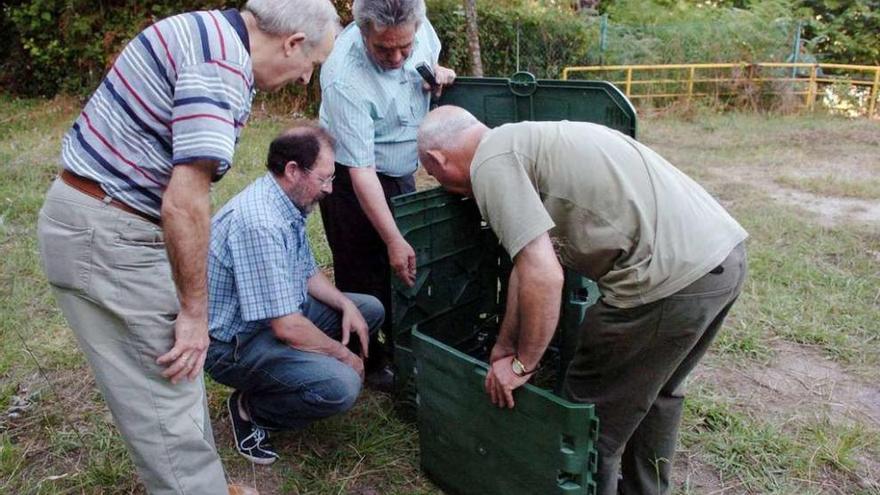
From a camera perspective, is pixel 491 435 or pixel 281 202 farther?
pixel 281 202

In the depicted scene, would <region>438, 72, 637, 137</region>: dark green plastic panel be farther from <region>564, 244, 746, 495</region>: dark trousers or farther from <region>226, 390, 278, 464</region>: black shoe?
<region>226, 390, 278, 464</region>: black shoe

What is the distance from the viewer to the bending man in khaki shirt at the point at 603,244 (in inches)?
72.4

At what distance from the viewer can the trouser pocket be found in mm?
1685

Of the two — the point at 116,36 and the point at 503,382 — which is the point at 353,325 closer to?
the point at 503,382

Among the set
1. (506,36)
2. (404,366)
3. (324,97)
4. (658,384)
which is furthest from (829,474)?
(506,36)

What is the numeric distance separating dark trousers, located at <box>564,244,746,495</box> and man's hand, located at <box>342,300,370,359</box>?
891 millimetres

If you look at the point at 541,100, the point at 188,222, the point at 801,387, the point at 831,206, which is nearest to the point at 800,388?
the point at 801,387

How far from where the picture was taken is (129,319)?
1749 mm

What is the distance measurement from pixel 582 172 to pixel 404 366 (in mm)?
1194

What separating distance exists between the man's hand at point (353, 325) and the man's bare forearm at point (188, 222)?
105 centimetres

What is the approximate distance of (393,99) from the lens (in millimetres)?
2711

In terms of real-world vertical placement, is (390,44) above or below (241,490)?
above

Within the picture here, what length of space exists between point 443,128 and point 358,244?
3.57 ft

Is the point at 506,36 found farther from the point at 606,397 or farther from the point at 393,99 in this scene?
the point at 606,397
